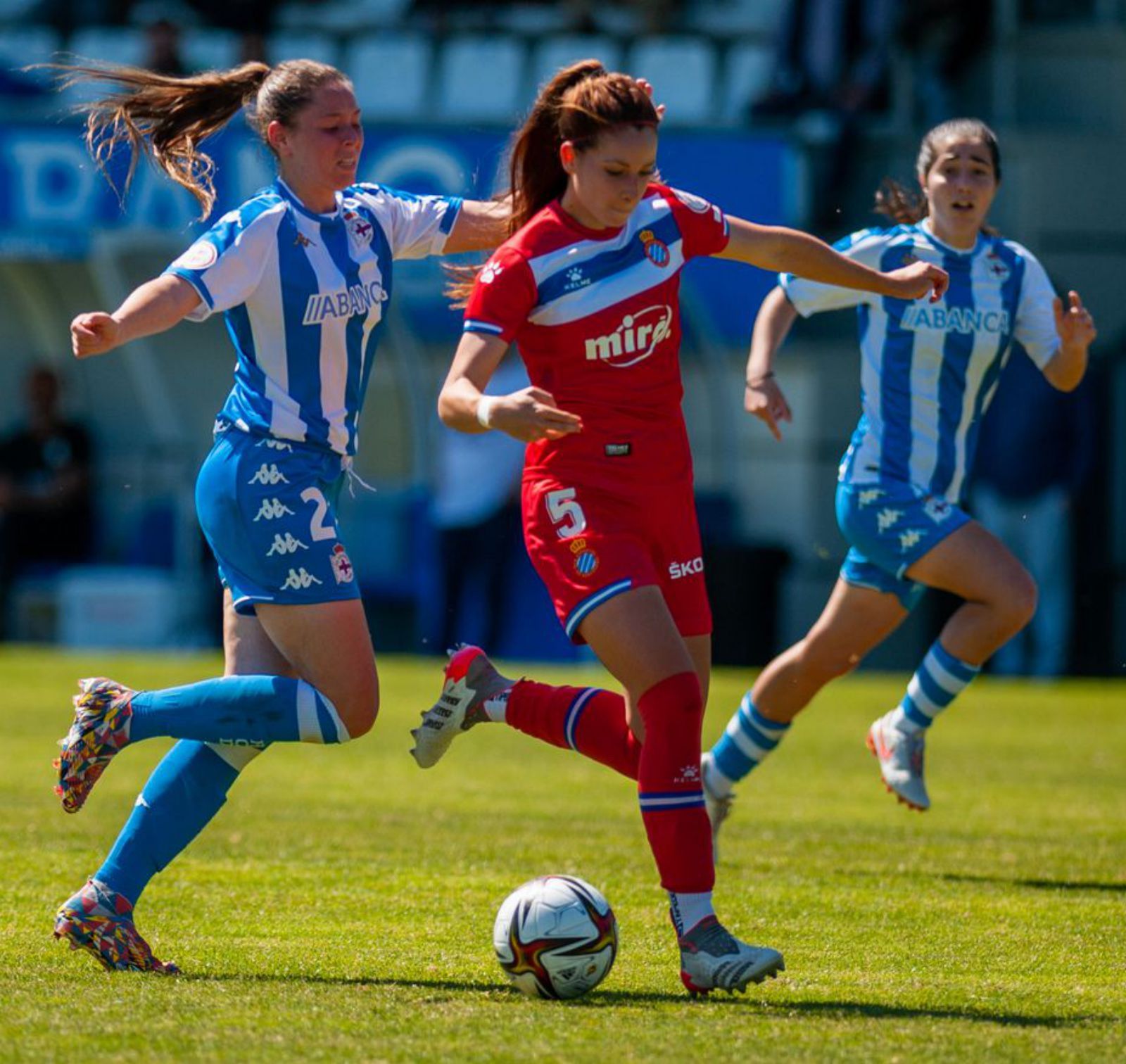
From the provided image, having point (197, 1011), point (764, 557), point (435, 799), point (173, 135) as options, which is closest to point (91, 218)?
point (764, 557)

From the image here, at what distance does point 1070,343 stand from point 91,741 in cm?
335

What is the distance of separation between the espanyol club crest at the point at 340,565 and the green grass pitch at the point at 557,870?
0.92 meters

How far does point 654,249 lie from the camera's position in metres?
5.38

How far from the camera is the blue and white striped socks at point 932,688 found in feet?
24.2

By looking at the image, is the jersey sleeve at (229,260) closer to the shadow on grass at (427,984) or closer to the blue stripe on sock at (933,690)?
the shadow on grass at (427,984)

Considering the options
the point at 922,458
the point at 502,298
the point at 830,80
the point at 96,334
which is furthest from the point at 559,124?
the point at 830,80

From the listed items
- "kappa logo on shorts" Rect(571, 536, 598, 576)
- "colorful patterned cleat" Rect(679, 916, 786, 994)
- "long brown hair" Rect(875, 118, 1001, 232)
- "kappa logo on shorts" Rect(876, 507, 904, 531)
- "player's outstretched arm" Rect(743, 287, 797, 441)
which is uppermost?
"long brown hair" Rect(875, 118, 1001, 232)

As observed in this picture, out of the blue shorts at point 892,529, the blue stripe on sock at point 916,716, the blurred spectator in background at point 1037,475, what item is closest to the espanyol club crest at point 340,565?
the blue shorts at point 892,529

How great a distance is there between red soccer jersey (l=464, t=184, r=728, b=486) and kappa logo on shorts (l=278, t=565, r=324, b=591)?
23.9 inches

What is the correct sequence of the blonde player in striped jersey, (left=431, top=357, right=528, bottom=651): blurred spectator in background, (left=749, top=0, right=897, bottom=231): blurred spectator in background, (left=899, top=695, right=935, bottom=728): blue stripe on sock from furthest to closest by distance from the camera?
(left=749, top=0, right=897, bottom=231): blurred spectator in background → (left=431, top=357, right=528, bottom=651): blurred spectator in background → (left=899, top=695, right=935, bottom=728): blue stripe on sock → the blonde player in striped jersey

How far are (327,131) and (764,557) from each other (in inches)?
415

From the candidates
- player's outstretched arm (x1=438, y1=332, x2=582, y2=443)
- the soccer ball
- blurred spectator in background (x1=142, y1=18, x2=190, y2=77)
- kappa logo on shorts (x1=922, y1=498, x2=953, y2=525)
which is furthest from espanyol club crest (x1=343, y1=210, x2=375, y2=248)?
blurred spectator in background (x1=142, y1=18, x2=190, y2=77)

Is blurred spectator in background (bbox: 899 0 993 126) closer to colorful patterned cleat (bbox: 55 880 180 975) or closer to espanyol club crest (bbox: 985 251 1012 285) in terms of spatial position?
espanyol club crest (bbox: 985 251 1012 285)

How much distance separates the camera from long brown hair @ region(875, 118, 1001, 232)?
7227 mm
